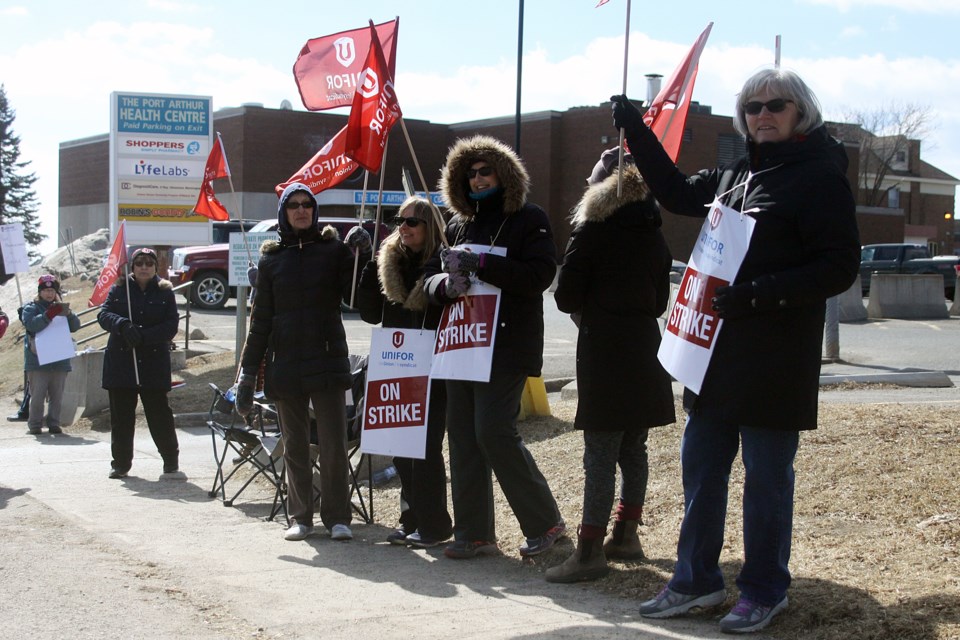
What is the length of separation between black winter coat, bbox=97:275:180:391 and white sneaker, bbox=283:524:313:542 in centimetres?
304

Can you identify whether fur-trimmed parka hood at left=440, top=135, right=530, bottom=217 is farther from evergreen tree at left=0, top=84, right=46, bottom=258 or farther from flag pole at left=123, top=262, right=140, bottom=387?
evergreen tree at left=0, top=84, right=46, bottom=258

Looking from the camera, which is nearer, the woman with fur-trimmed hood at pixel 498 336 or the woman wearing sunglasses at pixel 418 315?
the woman with fur-trimmed hood at pixel 498 336

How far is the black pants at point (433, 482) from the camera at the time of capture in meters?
6.49

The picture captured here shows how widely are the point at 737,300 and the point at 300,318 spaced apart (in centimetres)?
314

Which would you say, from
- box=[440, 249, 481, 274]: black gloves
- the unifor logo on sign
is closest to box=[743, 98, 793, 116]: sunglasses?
box=[440, 249, 481, 274]: black gloves

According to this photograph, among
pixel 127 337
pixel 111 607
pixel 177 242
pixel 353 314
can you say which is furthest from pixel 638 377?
pixel 353 314

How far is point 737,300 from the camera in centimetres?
433

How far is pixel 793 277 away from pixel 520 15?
1053 inches

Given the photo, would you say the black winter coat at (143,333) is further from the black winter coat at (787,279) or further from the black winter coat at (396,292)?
the black winter coat at (787,279)

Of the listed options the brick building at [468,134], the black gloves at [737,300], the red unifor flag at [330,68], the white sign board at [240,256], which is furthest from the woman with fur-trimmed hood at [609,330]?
the brick building at [468,134]

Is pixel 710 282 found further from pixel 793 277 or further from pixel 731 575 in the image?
pixel 731 575

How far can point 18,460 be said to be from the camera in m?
10.3

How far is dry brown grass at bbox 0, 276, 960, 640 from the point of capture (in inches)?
175

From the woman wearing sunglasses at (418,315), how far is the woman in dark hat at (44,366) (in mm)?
7192
